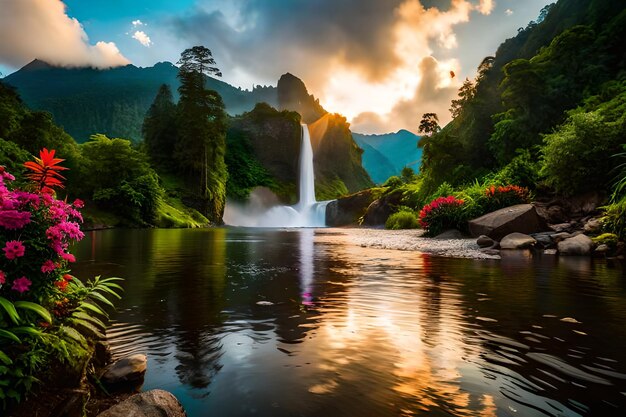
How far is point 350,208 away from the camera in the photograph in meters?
56.1

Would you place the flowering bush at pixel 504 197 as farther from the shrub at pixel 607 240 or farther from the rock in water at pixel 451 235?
the shrub at pixel 607 240

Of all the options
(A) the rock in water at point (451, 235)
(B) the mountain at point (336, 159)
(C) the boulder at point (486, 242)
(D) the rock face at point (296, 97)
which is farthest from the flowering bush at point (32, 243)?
(D) the rock face at point (296, 97)

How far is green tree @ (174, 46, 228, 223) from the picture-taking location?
189 feet

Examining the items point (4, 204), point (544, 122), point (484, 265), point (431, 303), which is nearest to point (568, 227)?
point (484, 265)

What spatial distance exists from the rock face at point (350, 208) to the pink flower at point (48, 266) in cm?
5175

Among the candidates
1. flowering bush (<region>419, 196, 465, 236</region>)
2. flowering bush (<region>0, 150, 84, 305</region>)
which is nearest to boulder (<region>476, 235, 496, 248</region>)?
flowering bush (<region>419, 196, 465, 236</region>)

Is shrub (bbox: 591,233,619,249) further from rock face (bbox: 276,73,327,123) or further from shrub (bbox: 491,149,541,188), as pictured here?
rock face (bbox: 276,73,327,123)

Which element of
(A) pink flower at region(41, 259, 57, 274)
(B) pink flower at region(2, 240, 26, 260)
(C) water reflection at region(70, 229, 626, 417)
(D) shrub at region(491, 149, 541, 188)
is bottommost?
(C) water reflection at region(70, 229, 626, 417)

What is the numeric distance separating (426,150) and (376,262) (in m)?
24.0

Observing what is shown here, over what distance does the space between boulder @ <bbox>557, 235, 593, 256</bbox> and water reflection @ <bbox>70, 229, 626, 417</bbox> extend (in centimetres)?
559

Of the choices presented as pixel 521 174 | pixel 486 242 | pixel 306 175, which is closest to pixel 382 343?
pixel 486 242

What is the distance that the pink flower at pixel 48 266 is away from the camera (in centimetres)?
258

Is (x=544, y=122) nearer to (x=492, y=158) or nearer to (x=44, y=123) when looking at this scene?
(x=492, y=158)

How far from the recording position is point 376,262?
11656 millimetres
